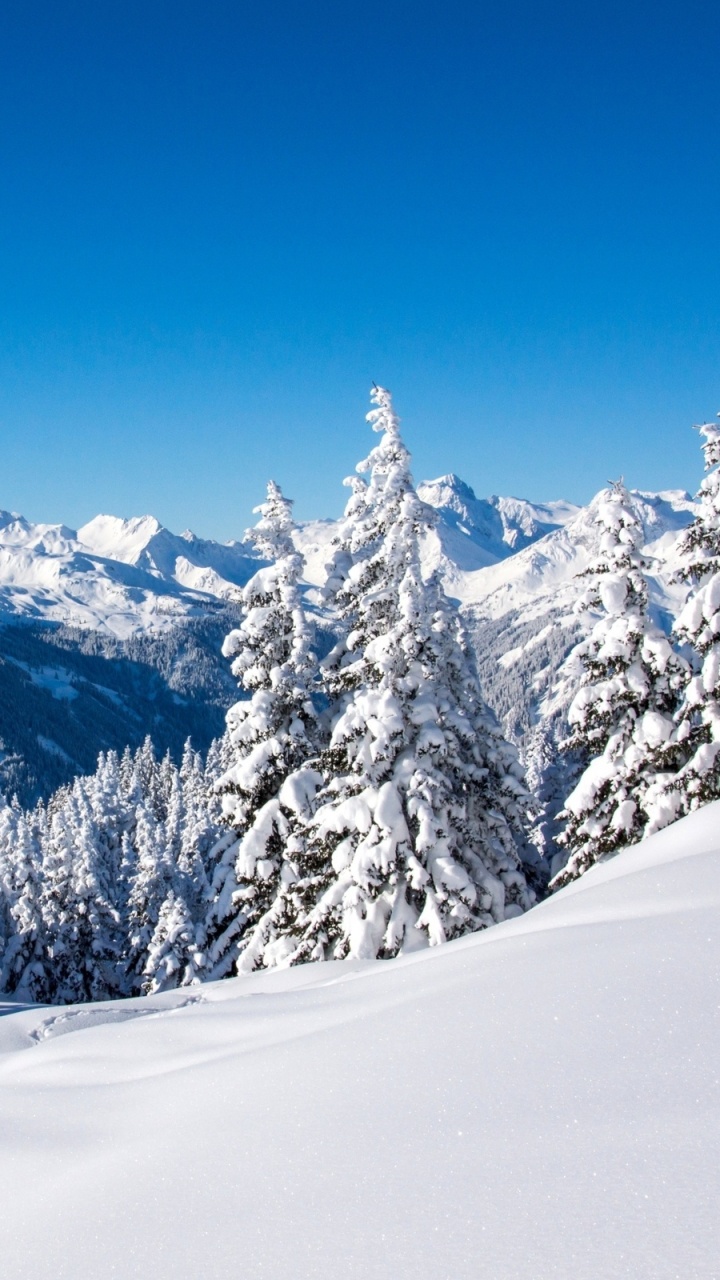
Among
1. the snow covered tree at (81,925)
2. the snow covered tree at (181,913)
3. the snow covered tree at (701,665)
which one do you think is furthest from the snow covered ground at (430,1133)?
the snow covered tree at (81,925)

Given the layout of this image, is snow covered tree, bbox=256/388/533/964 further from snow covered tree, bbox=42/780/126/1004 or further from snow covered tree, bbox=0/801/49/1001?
snow covered tree, bbox=0/801/49/1001

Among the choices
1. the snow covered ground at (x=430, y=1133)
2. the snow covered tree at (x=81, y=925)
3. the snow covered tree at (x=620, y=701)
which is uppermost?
the snow covered tree at (x=620, y=701)

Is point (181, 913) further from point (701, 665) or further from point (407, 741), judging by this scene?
point (701, 665)

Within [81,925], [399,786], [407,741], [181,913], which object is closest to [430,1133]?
[399,786]

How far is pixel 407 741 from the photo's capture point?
54.1 ft

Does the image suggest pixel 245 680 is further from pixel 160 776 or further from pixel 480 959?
pixel 160 776

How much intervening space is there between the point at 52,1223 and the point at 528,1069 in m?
2.76

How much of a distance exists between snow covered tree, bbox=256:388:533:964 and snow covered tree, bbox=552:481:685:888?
168 centimetres

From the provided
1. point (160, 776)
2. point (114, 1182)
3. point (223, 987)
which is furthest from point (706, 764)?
point (160, 776)

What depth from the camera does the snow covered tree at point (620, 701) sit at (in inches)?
675

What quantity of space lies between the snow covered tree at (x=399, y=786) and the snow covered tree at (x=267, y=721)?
0.76m

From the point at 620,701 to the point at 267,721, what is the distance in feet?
26.4

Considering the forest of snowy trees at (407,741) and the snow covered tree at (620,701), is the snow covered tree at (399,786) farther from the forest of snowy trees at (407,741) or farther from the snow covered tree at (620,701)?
the snow covered tree at (620,701)

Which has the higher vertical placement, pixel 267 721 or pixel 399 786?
pixel 267 721
